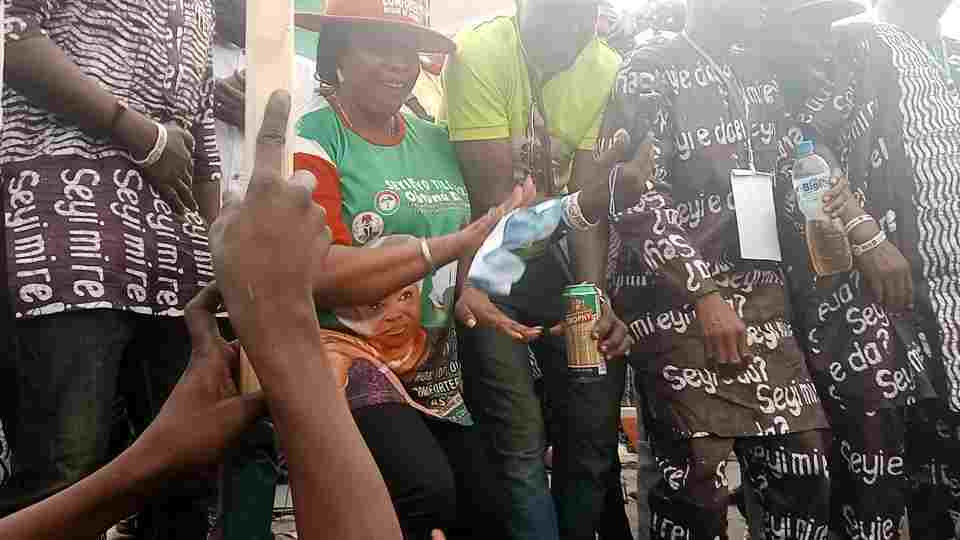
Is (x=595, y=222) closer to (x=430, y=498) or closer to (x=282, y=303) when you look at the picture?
(x=430, y=498)

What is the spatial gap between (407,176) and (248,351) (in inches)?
50.9

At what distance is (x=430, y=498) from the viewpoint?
6.39 ft

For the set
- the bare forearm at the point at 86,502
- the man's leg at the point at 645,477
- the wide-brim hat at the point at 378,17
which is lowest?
the man's leg at the point at 645,477

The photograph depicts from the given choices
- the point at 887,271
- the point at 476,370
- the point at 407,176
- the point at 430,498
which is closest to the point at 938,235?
the point at 887,271

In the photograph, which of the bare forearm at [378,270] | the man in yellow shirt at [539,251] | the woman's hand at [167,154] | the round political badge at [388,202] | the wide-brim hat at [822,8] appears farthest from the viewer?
the wide-brim hat at [822,8]

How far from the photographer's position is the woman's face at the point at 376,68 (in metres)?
2.37

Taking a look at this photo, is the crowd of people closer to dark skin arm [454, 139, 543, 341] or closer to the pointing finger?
dark skin arm [454, 139, 543, 341]

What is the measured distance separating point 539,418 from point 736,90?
3.71ft

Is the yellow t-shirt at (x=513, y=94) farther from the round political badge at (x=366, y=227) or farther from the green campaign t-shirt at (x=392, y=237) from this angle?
the round political badge at (x=366, y=227)

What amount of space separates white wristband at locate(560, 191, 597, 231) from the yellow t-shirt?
179 millimetres

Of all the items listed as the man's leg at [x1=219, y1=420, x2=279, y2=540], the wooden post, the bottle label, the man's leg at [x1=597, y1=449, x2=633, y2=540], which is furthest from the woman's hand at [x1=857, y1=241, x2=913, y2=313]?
the wooden post

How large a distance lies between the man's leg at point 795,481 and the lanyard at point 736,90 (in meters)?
0.79

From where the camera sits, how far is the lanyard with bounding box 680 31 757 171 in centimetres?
257

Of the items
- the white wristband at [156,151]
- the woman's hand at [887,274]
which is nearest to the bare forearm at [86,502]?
the white wristband at [156,151]
